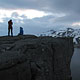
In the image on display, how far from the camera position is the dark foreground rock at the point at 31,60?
562 cm

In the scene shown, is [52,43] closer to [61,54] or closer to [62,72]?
[61,54]

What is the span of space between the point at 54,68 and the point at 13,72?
256 inches

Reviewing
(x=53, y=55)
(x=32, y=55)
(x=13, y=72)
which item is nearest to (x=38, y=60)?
(x=32, y=55)

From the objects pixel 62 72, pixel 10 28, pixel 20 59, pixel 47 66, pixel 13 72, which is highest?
pixel 10 28

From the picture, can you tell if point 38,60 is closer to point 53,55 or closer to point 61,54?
point 53,55

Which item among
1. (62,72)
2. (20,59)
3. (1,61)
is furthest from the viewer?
(62,72)

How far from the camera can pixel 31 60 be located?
8750mm

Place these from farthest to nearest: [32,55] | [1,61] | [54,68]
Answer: [54,68] < [32,55] < [1,61]

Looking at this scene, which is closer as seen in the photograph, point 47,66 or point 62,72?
point 47,66

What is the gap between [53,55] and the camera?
39.1 feet

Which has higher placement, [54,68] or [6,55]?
[6,55]

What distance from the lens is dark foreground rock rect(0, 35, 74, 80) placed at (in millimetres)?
5621

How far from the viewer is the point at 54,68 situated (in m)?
11.8

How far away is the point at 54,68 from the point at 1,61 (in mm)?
6802
